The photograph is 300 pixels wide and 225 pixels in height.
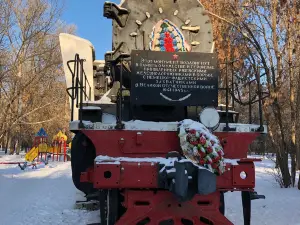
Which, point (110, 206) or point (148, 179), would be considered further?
point (110, 206)

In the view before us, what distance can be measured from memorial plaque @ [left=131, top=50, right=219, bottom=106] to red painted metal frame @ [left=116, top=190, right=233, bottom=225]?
118cm

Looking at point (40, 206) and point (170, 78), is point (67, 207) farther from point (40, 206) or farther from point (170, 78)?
point (170, 78)

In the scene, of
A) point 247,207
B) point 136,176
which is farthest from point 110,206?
point 247,207

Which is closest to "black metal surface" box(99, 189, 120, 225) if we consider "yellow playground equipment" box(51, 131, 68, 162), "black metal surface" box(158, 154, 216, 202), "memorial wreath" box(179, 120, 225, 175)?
"black metal surface" box(158, 154, 216, 202)

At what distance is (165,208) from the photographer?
428 cm

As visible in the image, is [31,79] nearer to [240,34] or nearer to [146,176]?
[240,34]

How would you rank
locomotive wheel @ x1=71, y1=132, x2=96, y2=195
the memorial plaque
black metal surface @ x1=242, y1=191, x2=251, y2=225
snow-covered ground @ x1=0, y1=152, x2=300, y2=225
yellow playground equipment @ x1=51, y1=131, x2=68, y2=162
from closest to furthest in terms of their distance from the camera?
the memorial plaque, black metal surface @ x1=242, y1=191, x2=251, y2=225, locomotive wheel @ x1=71, y1=132, x2=96, y2=195, snow-covered ground @ x1=0, y1=152, x2=300, y2=225, yellow playground equipment @ x1=51, y1=131, x2=68, y2=162

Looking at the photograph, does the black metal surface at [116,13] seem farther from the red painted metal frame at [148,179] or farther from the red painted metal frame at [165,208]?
the red painted metal frame at [165,208]

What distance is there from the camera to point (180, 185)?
3846mm

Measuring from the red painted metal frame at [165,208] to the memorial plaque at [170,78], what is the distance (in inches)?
46.5

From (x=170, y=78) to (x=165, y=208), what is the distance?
165cm

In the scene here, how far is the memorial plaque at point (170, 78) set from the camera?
14.9ft

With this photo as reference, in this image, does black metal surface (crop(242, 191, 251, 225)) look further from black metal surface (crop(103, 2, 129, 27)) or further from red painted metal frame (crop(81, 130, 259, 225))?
black metal surface (crop(103, 2, 129, 27))

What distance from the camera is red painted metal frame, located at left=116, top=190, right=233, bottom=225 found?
166 inches
